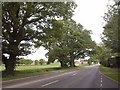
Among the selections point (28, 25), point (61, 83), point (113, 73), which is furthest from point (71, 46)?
point (61, 83)

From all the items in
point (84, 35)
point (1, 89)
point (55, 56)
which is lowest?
point (1, 89)

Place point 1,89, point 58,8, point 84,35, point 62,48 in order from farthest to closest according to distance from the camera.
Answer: point 84,35 < point 62,48 < point 58,8 < point 1,89

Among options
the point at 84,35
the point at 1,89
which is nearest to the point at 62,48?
the point at 84,35

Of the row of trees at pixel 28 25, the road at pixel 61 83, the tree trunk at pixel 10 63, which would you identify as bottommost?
the road at pixel 61 83

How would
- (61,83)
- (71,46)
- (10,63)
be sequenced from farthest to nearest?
(71,46)
(10,63)
(61,83)

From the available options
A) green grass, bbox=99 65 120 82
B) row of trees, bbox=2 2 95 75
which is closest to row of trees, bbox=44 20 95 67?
green grass, bbox=99 65 120 82

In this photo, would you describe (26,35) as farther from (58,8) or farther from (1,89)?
(1,89)

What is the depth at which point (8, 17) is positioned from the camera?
116ft

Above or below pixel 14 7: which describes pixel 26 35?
below

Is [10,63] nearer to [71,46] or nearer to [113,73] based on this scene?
[113,73]

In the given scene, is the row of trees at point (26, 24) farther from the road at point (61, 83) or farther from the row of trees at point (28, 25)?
the road at point (61, 83)


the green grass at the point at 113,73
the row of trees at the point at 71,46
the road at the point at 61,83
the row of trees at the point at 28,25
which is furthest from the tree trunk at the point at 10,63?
the row of trees at the point at 71,46

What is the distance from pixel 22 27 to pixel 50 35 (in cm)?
395

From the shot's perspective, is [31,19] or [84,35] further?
[84,35]
